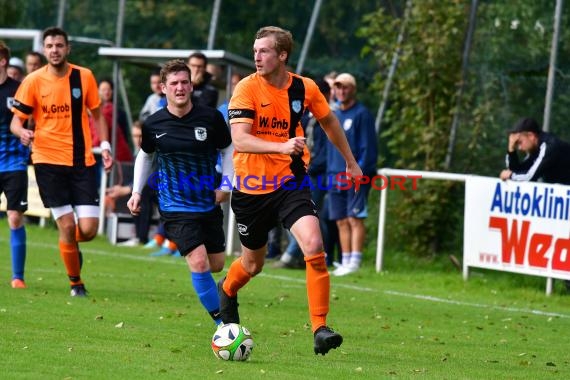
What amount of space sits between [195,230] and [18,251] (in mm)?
3574

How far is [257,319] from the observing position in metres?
11.1

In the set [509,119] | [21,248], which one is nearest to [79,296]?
[21,248]

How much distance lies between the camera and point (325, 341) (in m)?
8.32

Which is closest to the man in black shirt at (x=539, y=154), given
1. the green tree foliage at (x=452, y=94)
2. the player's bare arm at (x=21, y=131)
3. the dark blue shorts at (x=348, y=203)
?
the green tree foliage at (x=452, y=94)

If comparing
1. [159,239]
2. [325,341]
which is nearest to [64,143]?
[325,341]

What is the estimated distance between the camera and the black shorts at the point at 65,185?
1202 centimetres

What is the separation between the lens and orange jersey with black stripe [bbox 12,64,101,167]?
39.7 ft

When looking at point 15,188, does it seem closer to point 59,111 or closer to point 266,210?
point 59,111

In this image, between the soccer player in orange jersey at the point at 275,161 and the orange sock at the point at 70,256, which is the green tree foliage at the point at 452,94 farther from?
the soccer player in orange jersey at the point at 275,161

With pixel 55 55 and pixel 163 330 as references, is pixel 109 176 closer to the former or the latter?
pixel 55 55

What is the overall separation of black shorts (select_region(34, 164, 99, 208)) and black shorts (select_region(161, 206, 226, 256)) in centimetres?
228

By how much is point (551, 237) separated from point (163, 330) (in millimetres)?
5205

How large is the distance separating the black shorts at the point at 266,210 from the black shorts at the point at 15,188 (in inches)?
162

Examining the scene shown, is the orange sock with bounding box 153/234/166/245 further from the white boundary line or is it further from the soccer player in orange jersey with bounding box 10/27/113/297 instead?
the soccer player in orange jersey with bounding box 10/27/113/297
